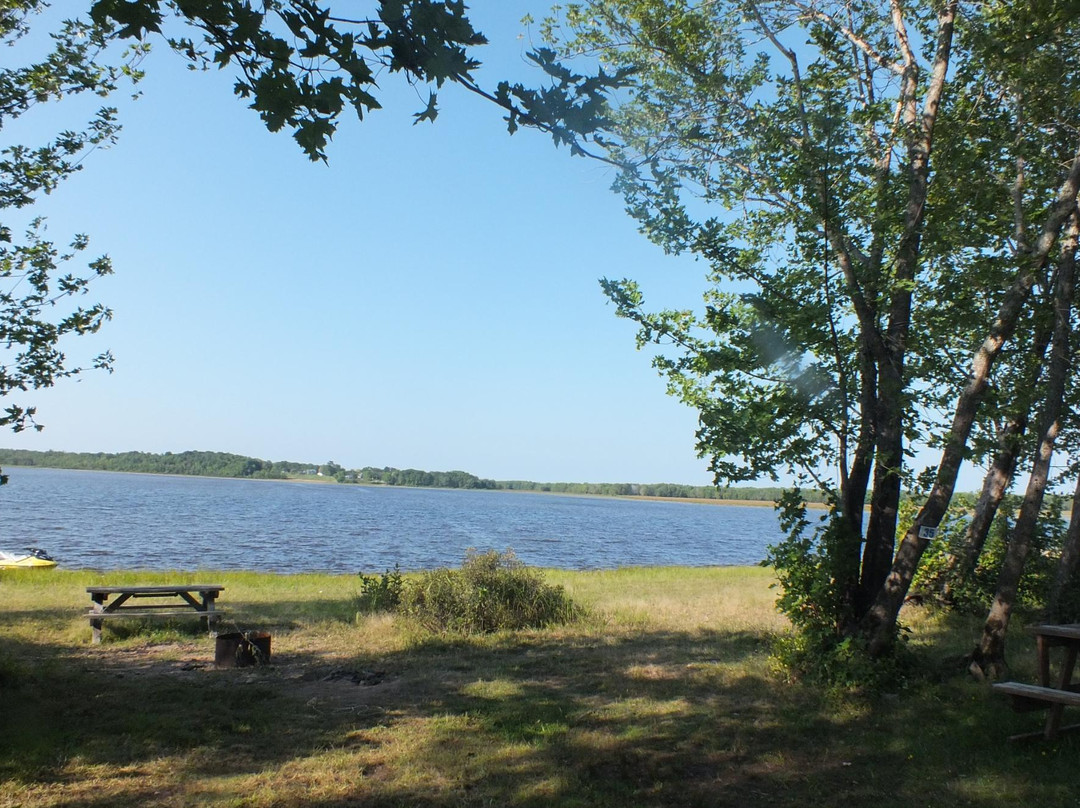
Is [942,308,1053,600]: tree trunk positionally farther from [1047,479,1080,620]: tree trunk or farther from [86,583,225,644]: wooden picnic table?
[86,583,225,644]: wooden picnic table

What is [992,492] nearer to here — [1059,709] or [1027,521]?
[1027,521]

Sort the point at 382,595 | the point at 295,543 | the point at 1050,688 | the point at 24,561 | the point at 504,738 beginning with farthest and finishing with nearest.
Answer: the point at 295,543, the point at 24,561, the point at 382,595, the point at 504,738, the point at 1050,688

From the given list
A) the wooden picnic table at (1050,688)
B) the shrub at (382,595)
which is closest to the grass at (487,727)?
the wooden picnic table at (1050,688)

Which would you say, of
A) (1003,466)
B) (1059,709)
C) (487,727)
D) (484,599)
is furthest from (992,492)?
(487,727)

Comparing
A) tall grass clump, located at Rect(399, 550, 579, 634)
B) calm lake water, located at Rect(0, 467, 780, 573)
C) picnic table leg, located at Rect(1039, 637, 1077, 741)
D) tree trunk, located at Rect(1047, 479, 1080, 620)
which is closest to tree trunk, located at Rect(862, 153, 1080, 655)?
picnic table leg, located at Rect(1039, 637, 1077, 741)

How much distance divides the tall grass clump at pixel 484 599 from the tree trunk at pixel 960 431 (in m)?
5.68

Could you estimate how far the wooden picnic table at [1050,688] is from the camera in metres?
5.69

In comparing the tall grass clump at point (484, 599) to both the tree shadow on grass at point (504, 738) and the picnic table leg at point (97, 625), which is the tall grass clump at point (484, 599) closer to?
the tree shadow on grass at point (504, 738)

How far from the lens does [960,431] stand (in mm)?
7242

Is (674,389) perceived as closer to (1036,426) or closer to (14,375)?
(1036,426)

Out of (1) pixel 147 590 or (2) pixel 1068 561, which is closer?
(2) pixel 1068 561

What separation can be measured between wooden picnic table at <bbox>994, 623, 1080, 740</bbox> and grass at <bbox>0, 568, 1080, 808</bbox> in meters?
0.15

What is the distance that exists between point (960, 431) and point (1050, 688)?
231cm

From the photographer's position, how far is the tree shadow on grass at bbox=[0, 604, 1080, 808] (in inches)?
199
